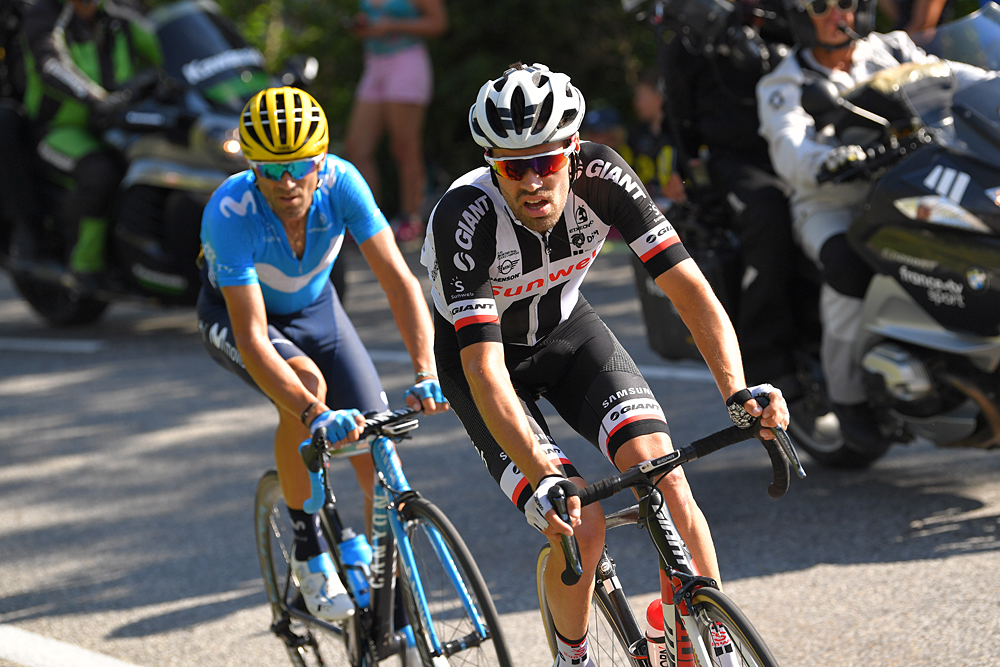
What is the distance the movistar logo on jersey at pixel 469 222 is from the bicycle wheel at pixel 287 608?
152 cm

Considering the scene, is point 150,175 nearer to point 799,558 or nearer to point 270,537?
point 270,537

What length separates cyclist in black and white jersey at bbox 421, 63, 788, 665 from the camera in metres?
3.34

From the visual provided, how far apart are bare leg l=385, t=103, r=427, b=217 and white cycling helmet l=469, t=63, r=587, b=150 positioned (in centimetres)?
871

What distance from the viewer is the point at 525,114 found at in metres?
3.35

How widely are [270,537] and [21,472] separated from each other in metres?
3.15

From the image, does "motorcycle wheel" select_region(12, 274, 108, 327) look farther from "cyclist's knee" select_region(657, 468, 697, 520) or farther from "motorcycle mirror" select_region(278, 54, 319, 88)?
"cyclist's knee" select_region(657, 468, 697, 520)

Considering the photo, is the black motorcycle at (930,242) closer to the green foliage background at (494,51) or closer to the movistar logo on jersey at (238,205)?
the movistar logo on jersey at (238,205)

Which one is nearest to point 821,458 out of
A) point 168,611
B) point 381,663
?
point 381,663

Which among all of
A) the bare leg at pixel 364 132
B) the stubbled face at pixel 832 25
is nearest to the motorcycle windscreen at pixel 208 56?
the bare leg at pixel 364 132

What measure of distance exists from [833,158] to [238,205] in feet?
8.58

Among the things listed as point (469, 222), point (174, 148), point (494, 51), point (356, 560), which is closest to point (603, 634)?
point (356, 560)

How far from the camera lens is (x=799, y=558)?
4.99 m

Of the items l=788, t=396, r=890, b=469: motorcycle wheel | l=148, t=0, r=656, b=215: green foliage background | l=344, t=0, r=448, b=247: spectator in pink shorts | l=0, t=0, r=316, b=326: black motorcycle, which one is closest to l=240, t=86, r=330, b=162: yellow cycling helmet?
l=788, t=396, r=890, b=469: motorcycle wheel

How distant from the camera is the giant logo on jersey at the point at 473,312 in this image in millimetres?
3410
